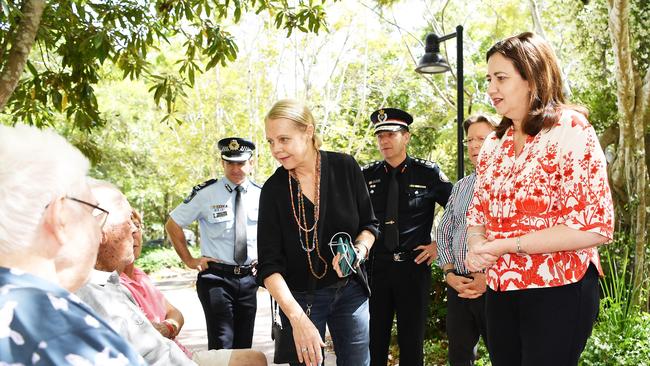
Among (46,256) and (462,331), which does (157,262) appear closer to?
(462,331)

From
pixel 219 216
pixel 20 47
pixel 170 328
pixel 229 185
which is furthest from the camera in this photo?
pixel 229 185

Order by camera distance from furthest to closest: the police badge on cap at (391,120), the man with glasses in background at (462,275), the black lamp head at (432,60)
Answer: the black lamp head at (432,60) → the police badge on cap at (391,120) → the man with glasses in background at (462,275)

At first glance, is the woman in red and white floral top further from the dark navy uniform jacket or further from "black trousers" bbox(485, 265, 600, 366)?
the dark navy uniform jacket

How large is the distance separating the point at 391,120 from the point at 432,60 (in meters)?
3.42

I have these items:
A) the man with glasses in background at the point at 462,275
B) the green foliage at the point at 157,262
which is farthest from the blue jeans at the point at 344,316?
the green foliage at the point at 157,262

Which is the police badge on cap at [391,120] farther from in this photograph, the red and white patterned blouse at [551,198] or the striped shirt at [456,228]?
the red and white patterned blouse at [551,198]

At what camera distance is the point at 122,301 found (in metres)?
2.87

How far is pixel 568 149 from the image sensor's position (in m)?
2.53

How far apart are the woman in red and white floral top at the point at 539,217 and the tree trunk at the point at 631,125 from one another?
18.3ft

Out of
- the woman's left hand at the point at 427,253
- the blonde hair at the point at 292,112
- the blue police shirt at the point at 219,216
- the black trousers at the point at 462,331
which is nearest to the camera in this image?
the blonde hair at the point at 292,112

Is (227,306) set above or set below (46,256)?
below

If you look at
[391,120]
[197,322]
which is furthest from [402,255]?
[197,322]

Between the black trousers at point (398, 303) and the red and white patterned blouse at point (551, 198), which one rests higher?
the red and white patterned blouse at point (551, 198)

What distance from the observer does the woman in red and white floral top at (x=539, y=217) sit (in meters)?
2.50
